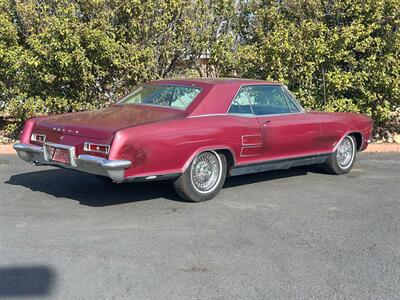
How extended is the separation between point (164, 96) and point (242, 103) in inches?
37.1

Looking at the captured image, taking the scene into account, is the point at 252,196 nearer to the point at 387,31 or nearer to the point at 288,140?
the point at 288,140

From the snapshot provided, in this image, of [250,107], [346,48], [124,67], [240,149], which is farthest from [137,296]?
[346,48]

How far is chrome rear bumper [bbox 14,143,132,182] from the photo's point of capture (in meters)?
5.21

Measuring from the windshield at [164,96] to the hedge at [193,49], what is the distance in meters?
2.50

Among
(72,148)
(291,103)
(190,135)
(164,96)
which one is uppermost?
(164,96)

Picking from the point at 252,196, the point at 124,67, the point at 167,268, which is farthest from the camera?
the point at 124,67

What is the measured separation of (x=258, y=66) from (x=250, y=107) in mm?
3790

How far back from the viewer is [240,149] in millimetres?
6324

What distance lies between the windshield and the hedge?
2.50m

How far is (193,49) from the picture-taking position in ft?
34.2

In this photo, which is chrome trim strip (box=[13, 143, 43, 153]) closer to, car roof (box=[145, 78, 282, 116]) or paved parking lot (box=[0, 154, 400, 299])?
paved parking lot (box=[0, 154, 400, 299])

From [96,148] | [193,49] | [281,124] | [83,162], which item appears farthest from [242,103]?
[193,49]

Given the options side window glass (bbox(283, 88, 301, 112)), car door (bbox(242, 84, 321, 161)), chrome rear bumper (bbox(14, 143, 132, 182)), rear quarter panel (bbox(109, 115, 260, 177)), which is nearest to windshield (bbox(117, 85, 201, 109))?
rear quarter panel (bbox(109, 115, 260, 177))

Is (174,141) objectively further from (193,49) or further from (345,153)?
(193,49)
